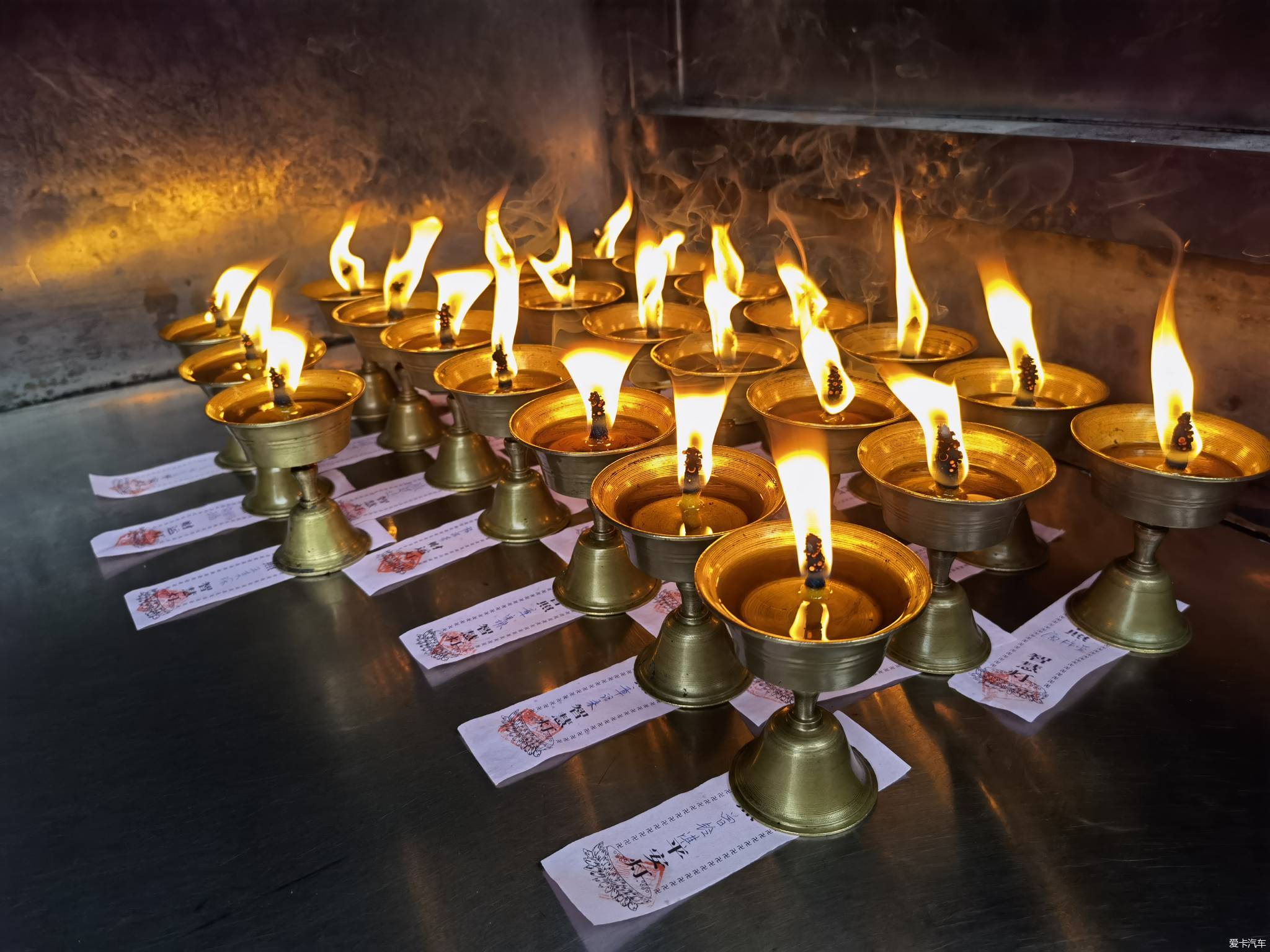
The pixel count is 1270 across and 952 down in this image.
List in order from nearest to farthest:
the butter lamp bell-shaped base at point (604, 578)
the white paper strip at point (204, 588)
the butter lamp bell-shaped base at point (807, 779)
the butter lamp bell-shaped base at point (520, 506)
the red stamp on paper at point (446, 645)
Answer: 1. the butter lamp bell-shaped base at point (807, 779)
2. the red stamp on paper at point (446, 645)
3. the butter lamp bell-shaped base at point (604, 578)
4. the white paper strip at point (204, 588)
5. the butter lamp bell-shaped base at point (520, 506)

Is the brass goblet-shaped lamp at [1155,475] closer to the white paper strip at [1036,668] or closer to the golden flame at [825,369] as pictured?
the white paper strip at [1036,668]

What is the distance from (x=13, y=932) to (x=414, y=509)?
131 cm

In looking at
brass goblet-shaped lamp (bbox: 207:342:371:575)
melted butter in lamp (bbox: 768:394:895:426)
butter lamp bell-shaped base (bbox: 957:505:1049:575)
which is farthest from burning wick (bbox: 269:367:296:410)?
butter lamp bell-shaped base (bbox: 957:505:1049:575)

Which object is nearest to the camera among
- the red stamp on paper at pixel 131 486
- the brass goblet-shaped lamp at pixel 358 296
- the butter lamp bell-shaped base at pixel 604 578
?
the butter lamp bell-shaped base at pixel 604 578

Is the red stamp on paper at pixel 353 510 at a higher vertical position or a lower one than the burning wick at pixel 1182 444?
lower

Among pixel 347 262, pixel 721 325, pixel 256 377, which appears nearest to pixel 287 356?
pixel 256 377

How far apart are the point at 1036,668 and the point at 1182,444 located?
1.58 feet

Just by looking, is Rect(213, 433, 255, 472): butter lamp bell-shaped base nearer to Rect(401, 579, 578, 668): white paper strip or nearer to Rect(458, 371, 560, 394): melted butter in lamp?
Rect(458, 371, 560, 394): melted butter in lamp

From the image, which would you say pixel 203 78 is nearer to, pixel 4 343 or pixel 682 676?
pixel 4 343

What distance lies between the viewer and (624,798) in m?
1.39

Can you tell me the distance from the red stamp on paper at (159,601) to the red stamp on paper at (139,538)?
0.88 feet

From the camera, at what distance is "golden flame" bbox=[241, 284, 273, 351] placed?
93.9 inches

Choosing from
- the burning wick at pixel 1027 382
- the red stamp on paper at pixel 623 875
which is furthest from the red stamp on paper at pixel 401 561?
the burning wick at pixel 1027 382

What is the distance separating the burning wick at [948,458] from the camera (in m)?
1.49
